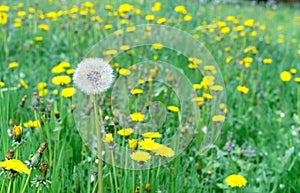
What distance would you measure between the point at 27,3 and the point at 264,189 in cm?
286

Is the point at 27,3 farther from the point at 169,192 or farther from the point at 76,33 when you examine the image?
the point at 169,192

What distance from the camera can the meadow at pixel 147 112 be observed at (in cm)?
137

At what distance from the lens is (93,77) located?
118 cm

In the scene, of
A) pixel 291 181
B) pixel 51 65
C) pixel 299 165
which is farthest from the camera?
pixel 51 65

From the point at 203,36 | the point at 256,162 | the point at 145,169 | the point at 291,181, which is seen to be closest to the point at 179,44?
the point at 203,36

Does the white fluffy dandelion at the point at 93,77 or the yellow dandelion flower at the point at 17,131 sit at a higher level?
the white fluffy dandelion at the point at 93,77

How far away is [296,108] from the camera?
103 inches

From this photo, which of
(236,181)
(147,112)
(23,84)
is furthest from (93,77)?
(23,84)

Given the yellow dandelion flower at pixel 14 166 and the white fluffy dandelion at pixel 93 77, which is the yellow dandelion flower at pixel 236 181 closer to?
the white fluffy dandelion at pixel 93 77

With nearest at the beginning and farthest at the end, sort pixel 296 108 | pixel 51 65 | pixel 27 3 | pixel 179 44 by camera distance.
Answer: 1. pixel 296 108
2. pixel 51 65
3. pixel 179 44
4. pixel 27 3

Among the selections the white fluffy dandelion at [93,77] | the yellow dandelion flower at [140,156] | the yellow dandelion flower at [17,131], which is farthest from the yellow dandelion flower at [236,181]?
the yellow dandelion flower at [17,131]

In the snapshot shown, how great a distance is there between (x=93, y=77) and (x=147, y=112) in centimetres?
86

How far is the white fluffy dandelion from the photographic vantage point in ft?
Result: 3.83

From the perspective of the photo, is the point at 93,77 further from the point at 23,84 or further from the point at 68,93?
the point at 23,84
